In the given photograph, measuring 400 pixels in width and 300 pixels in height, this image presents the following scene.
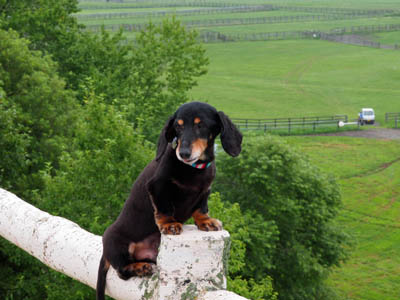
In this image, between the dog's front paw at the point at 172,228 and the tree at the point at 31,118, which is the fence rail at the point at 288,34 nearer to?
the tree at the point at 31,118

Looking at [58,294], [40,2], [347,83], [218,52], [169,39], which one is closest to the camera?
[58,294]

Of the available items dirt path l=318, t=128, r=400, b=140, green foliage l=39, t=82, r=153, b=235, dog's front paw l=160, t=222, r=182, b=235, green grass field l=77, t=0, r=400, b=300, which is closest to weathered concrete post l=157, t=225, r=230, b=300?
dog's front paw l=160, t=222, r=182, b=235

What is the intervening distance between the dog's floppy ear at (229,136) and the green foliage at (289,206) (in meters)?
28.6

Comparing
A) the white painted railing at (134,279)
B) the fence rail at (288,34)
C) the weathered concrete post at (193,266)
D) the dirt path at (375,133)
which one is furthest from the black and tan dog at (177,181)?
the fence rail at (288,34)

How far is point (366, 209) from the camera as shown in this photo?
2018 inches

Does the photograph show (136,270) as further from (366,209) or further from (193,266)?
(366,209)

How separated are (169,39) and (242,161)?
37.1 ft

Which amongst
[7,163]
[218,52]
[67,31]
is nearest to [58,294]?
[7,163]

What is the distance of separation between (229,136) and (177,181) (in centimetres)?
47

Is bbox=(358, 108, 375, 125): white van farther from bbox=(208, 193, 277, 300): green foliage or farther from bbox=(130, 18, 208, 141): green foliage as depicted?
bbox=(208, 193, 277, 300): green foliage

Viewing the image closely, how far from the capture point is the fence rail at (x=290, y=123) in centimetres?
7756

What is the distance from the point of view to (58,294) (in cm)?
1891

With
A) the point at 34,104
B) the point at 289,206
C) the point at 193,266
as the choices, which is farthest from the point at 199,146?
the point at 289,206

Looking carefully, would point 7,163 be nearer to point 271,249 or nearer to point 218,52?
point 271,249
